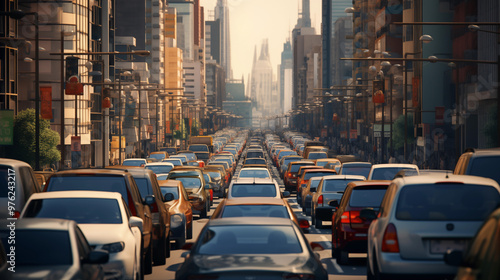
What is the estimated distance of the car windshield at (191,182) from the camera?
94.0 feet

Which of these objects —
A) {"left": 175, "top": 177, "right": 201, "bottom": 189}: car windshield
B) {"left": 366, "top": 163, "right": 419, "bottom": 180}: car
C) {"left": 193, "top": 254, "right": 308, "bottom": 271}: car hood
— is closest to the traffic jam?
{"left": 193, "top": 254, "right": 308, "bottom": 271}: car hood

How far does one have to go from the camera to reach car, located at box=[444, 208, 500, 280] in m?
5.85

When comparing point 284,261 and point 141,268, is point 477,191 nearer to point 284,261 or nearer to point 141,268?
point 284,261

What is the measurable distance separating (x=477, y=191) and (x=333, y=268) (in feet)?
17.3

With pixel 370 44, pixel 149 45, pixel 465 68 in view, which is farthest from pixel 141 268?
pixel 149 45

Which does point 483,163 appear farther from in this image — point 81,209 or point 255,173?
point 255,173

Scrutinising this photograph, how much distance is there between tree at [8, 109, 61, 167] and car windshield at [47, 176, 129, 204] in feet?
166

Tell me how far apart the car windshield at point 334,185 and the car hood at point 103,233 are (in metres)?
12.5

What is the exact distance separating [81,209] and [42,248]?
322 cm

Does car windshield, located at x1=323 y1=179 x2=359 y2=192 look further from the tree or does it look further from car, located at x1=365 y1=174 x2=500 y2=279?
the tree

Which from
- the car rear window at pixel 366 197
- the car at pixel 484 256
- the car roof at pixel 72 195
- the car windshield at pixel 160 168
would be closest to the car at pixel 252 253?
the car at pixel 484 256

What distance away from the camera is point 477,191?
37.0 ft

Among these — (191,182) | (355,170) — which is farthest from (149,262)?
(355,170)

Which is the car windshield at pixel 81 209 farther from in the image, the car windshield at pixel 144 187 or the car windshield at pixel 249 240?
the car windshield at pixel 144 187
